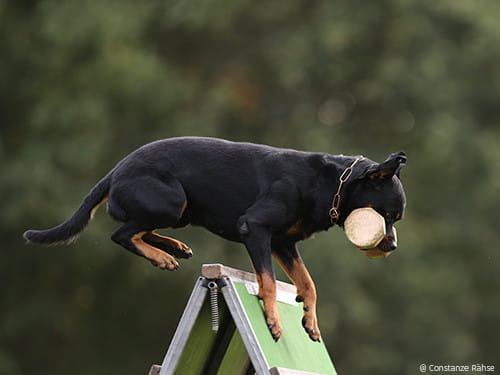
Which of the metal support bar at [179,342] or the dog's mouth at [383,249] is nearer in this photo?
the metal support bar at [179,342]

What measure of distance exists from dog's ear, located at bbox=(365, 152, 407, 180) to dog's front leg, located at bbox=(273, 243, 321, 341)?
0.72 meters

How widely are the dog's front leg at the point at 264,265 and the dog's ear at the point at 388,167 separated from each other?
0.64 m

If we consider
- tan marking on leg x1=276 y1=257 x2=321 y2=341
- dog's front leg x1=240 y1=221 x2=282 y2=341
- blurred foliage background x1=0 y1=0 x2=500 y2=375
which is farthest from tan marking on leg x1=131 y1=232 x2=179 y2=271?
blurred foliage background x1=0 y1=0 x2=500 y2=375

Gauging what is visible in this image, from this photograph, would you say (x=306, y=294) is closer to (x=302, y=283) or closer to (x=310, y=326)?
(x=302, y=283)

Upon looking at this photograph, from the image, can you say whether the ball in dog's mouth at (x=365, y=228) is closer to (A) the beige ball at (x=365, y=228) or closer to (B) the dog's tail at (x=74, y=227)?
(A) the beige ball at (x=365, y=228)

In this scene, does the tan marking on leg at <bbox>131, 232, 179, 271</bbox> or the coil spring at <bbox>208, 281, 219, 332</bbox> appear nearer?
the coil spring at <bbox>208, 281, 219, 332</bbox>

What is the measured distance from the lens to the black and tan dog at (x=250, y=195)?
5184 millimetres

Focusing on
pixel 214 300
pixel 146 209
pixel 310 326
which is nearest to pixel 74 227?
pixel 146 209

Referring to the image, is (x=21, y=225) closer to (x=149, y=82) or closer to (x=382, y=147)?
(x=149, y=82)

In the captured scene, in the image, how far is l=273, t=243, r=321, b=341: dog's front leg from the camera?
543cm

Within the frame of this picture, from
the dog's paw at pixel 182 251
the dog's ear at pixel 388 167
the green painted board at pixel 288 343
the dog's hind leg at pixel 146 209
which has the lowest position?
the green painted board at pixel 288 343

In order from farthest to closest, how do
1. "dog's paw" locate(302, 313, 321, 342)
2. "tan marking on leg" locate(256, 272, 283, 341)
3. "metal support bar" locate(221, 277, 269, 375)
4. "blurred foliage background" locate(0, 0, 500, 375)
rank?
"blurred foliage background" locate(0, 0, 500, 375) < "dog's paw" locate(302, 313, 321, 342) < "tan marking on leg" locate(256, 272, 283, 341) < "metal support bar" locate(221, 277, 269, 375)

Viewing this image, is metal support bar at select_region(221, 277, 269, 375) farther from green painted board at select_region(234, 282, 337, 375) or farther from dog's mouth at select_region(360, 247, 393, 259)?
dog's mouth at select_region(360, 247, 393, 259)

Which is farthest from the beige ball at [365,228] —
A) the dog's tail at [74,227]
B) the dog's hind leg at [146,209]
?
the dog's tail at [74,227]
